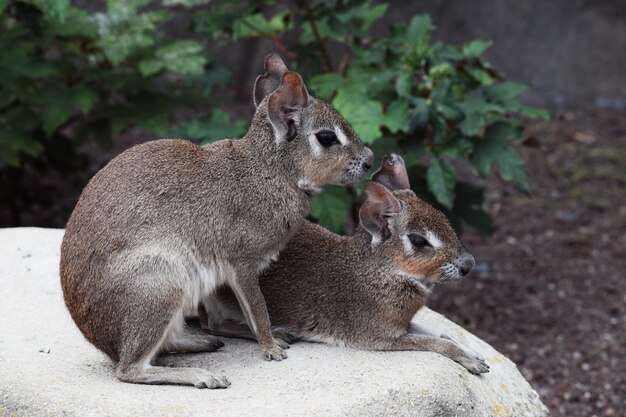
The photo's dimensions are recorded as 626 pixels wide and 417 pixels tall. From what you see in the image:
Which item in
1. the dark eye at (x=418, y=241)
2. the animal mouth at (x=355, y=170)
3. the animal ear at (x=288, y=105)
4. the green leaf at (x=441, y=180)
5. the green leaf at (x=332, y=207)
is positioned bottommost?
the green leaf at (x=332, y=207)

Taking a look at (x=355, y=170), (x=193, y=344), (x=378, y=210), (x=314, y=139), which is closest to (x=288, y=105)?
(x=314, y=139)

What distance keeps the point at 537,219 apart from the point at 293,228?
6308 millimetres

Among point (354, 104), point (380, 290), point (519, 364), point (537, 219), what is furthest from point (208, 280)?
point (537, 219)

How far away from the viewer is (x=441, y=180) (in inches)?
288

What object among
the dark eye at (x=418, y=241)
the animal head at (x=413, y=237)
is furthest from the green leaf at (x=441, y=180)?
the dark eye at (x=418, y=241)

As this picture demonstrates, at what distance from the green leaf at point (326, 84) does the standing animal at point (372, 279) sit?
2017mm

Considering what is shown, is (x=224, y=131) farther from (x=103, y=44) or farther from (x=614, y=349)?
(x=614, y=349)

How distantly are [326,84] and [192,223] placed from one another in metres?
2.89

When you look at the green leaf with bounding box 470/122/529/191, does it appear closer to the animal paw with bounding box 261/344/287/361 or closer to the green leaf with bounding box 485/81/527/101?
the green leaf with bounding box 485/81/527/101

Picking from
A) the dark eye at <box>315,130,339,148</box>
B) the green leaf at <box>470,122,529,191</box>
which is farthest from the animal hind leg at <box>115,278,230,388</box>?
the green leaf at <box>470,122,529,191</box>

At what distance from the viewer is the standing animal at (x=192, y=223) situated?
4887mm

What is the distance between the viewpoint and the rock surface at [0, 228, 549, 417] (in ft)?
14.9

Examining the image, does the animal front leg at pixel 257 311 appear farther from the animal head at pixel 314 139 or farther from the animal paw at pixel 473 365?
the animal paw at pixel 473 365

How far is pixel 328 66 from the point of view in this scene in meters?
8.27
